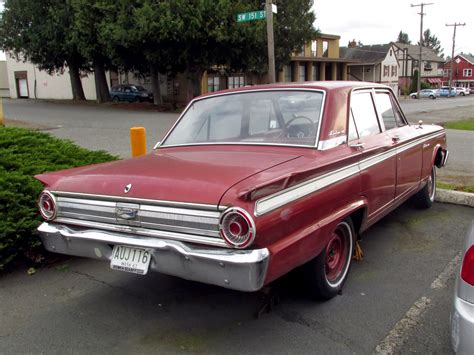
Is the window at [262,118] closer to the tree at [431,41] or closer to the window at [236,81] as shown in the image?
the window at [236,81]

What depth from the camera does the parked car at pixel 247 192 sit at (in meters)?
2.83

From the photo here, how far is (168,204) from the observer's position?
2.98 meters

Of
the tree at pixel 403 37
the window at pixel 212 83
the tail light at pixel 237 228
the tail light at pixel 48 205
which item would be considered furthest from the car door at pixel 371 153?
the tree at pixel 403 37

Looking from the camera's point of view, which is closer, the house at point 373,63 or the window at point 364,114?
the window at point 364,114

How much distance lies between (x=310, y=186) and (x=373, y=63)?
195 ft

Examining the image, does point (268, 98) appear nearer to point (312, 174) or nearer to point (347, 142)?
point (347, 142)

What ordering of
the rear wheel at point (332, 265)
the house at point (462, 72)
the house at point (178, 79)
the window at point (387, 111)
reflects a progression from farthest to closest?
1. the house at point (462, 72)
2. the house at point (178, 79)
3. the window at point (387, 111)
4. the rear wheel at point (332, 265)

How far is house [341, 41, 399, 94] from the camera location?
2346 inches

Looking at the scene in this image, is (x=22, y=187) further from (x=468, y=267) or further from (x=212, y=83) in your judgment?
(x=212, y=83)

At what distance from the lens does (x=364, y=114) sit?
450cm

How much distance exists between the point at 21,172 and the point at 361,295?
11.7 ft

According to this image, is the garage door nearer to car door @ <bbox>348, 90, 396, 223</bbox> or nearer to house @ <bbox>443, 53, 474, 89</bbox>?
car door @ <bbox>348, 90, 396, 223</bbox>

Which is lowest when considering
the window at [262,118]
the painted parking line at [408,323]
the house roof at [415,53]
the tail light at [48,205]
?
the painted parking line at [408,323]

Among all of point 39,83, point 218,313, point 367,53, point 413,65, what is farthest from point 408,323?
point 413,65
